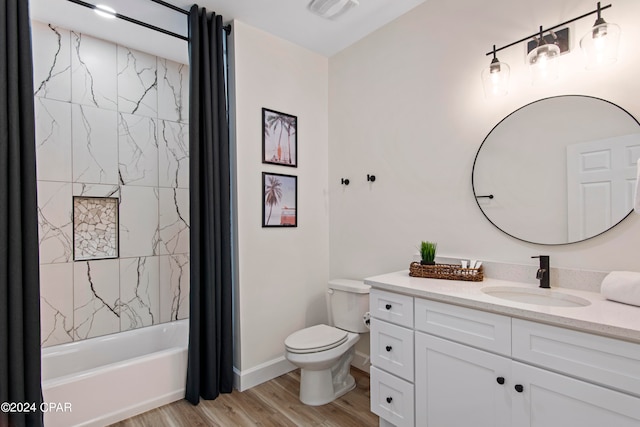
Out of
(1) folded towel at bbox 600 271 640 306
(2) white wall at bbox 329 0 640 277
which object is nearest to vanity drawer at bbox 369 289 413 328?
(2) white wall at bbox 329 0 640 277

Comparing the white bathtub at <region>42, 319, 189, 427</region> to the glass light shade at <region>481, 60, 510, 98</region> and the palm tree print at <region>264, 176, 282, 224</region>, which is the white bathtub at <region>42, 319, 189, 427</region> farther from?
the glass light shade at <region>481, 60, 510, 98</region>

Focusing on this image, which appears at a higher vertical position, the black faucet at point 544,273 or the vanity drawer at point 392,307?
the black faucet at point 544,273

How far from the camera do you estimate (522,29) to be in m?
1.81

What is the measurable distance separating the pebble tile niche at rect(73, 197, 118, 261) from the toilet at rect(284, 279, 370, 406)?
1699mm

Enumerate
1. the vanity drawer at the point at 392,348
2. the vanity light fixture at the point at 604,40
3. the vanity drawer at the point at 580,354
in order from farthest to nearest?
1. the vanity drawer at the point at 392,348
2. the vanity light fixture at the point at 604,40
3. the vanity drawer at the point at 580,354

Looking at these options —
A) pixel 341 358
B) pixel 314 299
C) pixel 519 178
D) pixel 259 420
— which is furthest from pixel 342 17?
pixel 259 420

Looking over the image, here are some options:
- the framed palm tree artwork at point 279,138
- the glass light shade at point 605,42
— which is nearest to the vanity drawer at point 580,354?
the glass light shade at point 605,42

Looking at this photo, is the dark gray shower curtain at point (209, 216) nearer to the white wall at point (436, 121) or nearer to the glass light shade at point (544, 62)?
the white wall at point (436, 121)

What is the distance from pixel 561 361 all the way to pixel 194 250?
2.02 metres

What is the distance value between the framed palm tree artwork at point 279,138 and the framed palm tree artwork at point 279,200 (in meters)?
0.13

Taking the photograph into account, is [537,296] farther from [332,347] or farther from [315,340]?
[315,340]

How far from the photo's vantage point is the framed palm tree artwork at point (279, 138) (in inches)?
103

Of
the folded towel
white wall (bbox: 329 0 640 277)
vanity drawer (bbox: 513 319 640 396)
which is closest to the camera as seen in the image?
vanity drawer (bbox: 513 319 640 396)

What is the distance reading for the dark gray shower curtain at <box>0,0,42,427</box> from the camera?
64.2 inches
